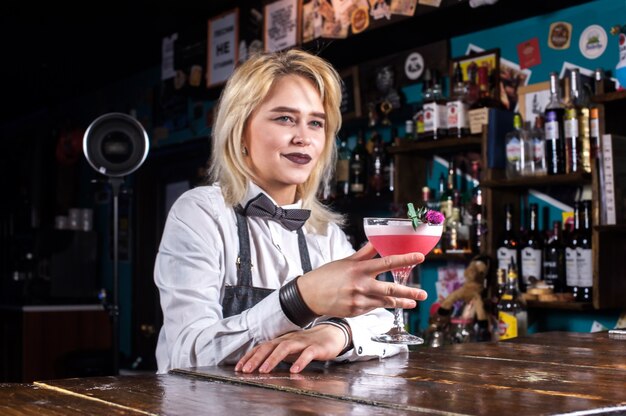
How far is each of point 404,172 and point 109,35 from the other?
2.96m

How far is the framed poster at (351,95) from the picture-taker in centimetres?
436

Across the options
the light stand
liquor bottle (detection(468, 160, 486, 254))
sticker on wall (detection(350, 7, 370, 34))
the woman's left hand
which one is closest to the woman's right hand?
the woman's left hand

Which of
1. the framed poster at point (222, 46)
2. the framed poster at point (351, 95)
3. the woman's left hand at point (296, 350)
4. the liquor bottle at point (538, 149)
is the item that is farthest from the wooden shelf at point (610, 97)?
the framed poster at point (222, 46)

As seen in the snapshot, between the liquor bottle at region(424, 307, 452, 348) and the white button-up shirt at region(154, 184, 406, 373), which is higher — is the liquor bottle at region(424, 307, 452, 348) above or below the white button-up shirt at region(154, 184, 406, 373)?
below

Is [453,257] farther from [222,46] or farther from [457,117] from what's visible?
[222,46]

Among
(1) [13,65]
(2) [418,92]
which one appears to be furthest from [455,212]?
(1) [13,65]

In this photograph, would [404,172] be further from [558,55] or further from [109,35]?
[109,35]

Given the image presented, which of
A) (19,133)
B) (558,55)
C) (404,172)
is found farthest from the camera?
(19,133)

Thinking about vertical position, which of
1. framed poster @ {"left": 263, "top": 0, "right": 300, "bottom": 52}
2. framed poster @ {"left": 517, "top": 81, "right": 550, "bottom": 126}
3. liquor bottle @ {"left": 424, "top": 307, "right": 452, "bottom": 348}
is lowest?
liquor bottle @ {"left": 424, "top": 307, "right": 452, "bottom": 348}

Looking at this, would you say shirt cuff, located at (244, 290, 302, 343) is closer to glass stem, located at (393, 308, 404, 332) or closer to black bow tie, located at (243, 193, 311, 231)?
glass stem, located at (393, 308, 404, 332)

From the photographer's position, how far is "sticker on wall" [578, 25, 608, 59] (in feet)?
11.3

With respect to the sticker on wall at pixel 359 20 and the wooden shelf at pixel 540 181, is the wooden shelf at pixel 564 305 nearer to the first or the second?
the wooden shelf at pixel 540 181

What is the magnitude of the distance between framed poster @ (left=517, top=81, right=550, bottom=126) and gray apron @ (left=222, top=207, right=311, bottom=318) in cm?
200

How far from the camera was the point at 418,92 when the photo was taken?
414 cm
